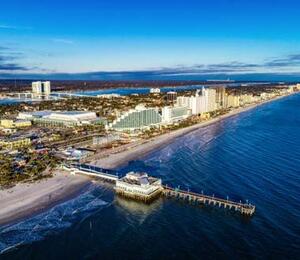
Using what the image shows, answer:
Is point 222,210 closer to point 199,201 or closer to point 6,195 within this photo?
point 199,201

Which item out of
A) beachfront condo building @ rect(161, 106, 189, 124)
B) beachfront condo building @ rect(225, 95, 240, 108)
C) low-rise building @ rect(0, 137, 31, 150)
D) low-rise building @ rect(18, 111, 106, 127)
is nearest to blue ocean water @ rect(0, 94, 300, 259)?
low-rise building @ rect(0, 137, 31, 150)

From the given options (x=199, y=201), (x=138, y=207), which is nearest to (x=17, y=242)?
(x=138, y=207)

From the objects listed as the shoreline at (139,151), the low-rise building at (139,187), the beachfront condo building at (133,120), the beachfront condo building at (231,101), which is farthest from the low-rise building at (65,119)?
the beachfront condo building at (231,101)

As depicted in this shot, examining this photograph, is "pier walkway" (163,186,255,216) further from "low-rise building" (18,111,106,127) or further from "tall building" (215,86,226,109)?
"tall building" (215,86,226,109)

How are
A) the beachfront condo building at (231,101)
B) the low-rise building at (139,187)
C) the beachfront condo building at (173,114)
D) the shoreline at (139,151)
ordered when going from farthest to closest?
the beachfront condo building at (231,101) → the beachfront condo building at (173,114) → the shoreline at (139,151) → the low-rise building at (139,187)

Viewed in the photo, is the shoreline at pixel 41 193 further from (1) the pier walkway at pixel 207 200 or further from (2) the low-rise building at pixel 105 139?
(2) the low-rise building at pixel 105 139

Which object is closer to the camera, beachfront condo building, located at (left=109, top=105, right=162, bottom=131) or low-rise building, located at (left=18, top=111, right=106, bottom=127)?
beachfront condo building, located at (left=109, top=105, right=162, bottom=131)
